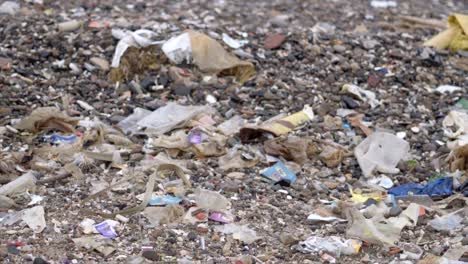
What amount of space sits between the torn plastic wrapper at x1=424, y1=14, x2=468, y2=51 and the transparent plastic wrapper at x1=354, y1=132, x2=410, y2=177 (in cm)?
187

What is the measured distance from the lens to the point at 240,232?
170 inches

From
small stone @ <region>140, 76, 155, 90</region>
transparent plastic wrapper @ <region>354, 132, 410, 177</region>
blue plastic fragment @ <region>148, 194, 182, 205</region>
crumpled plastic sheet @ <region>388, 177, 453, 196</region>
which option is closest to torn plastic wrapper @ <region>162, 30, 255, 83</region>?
small stone @ <region>140, 76, 155, 90</region>

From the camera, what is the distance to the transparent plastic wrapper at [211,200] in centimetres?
A: 451

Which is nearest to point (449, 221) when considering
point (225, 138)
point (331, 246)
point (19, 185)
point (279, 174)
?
point (331, 246)

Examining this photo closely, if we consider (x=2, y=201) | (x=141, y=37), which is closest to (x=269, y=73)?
(x=141, y=37)

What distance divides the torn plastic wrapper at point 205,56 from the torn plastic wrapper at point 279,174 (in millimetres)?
1291

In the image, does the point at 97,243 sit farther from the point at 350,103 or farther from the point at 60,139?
the point at 350,103

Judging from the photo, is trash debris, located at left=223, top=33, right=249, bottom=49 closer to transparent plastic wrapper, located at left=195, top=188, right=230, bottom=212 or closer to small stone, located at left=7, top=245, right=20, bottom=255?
transparent plastic wrapper, located at left=195, top=188, right=230, bottom=212

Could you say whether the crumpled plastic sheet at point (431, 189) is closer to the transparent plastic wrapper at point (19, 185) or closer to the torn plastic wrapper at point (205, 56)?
the torn plastic wrapper at point (205, 56)

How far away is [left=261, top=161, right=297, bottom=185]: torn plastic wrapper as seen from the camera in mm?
4918

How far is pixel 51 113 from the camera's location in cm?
536

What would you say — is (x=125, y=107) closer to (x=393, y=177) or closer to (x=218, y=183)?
(x=218, y=183)

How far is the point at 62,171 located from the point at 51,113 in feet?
2.11

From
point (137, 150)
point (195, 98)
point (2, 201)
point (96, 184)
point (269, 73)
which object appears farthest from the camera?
point (269, 73)
